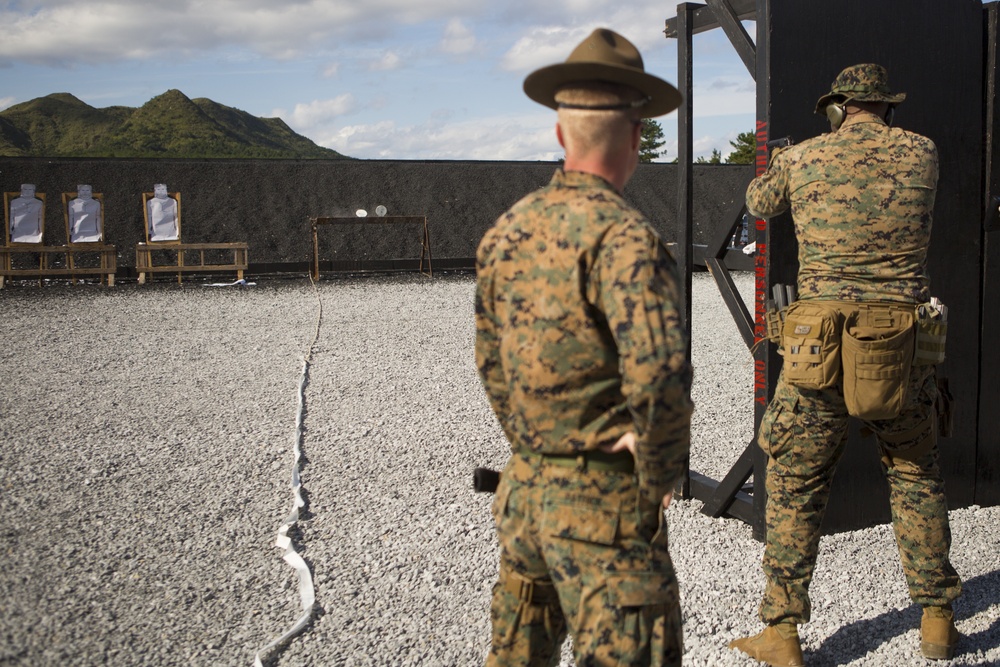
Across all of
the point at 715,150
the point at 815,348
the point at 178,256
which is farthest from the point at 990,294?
the point at 715,150

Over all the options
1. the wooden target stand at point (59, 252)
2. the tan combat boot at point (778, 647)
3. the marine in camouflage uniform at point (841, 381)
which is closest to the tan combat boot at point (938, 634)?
the marine in camouflage uniform at point (841, 381)

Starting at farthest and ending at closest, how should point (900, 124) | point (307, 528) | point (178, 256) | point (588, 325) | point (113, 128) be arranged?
point (113, 128) → point (178, 256) → point (307, 528) → point (900, 124) → point (588, 325)

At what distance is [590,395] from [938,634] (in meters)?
2.01

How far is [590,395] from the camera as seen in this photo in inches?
72.6

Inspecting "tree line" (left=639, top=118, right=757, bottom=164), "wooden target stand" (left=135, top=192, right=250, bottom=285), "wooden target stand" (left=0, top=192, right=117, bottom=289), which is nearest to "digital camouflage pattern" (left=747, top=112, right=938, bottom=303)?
"wooden target stand" (left=135, top=192, right=250, bottom=285)

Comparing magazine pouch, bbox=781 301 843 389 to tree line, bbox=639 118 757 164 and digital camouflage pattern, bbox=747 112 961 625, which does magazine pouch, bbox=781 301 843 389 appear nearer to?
digital camouflage pattern, bbox=747 112 961 625

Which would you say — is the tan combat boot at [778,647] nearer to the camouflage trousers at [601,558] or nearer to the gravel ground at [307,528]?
the gravel ground at [307,528]

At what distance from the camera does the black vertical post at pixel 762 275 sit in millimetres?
3779

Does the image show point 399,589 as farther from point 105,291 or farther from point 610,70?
point 105,291

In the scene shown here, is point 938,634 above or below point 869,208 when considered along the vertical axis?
below

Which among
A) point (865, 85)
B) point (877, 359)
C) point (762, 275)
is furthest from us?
point (762, 275)

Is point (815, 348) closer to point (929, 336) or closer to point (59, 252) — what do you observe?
point (929, 336)

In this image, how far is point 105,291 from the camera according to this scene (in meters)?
14.0

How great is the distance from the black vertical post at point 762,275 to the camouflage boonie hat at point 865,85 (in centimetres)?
67
